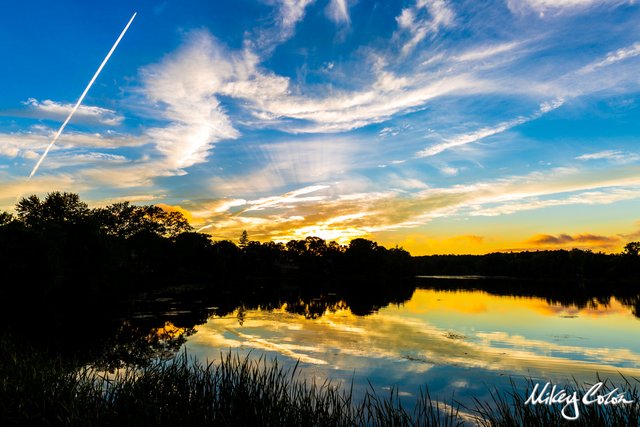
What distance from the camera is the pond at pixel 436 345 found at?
17558 millimetres

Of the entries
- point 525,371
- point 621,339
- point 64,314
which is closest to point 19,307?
point 64,314

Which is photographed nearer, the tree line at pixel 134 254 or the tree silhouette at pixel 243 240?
the tree line at pixel 134 254

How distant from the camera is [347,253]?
152m

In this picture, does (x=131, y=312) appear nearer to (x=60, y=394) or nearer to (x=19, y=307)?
(x=19, y=307)

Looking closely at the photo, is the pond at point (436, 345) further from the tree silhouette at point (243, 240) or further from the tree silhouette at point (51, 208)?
the tree silhouette at point (243, 240)

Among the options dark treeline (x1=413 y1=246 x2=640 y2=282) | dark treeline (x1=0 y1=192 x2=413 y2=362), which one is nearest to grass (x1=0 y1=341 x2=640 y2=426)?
dark treeline (x1=0 y1=192 x2=413 y2=362)

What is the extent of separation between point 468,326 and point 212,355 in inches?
836

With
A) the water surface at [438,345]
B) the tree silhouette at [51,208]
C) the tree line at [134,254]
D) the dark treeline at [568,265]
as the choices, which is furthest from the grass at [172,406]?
the dark treeline at [568,265]

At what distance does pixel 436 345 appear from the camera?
2506cm

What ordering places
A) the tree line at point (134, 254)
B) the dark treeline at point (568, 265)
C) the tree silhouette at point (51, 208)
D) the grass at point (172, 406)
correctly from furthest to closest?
the dark treeline at point (568, 265), the tree silhouette at point (51, 208), the tree line at point (134, 254), the grass at point (172, 406)
